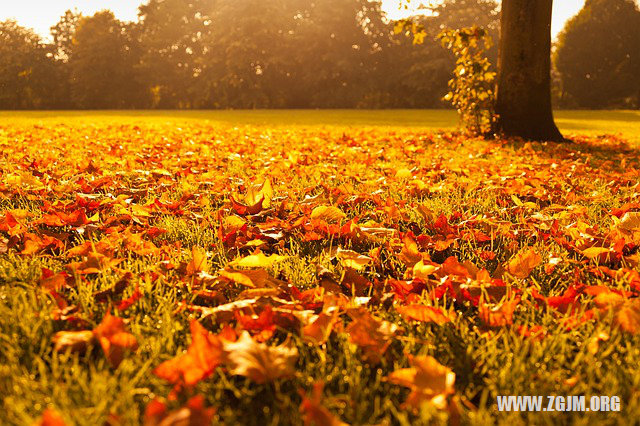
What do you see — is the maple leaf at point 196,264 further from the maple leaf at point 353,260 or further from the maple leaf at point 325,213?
the maple leaf at point 325,213

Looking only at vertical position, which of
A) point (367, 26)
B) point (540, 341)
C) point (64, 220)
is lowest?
point (540, 341)

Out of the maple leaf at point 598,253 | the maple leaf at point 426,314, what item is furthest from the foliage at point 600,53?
the maple leaf at point 426,314

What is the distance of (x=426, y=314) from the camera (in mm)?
1474

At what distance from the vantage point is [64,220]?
7.91 ft

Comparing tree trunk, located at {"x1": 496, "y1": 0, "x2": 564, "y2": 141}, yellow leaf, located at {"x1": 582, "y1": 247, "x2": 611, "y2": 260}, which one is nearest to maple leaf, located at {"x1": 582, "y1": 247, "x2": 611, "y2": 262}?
yellow leaf, located at {"x1": 582, "y1": 247, "x2": 611, "y2": 260}

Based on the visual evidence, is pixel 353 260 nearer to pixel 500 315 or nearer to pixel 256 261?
pixel 256 261

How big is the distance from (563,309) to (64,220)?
2.15m

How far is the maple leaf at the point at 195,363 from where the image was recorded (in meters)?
1.13

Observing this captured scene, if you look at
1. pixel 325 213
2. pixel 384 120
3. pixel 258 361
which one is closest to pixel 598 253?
pixel 325 213

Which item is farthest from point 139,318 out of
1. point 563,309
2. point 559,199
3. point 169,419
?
point 559,199

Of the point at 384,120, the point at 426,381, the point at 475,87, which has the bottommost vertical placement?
the point at 426,381

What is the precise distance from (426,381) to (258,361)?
15.0 inches

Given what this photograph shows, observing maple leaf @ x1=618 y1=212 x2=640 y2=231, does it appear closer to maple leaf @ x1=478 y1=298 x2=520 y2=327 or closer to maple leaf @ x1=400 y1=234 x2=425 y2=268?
maple leaf @ x1=400 y1=234 x2=425 y2=268

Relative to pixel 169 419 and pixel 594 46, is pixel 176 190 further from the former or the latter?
pixel 594 46
